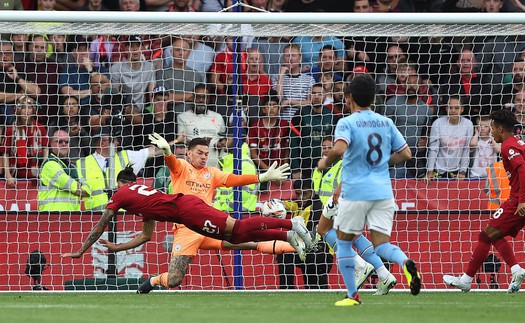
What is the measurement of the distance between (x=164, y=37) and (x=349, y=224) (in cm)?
597

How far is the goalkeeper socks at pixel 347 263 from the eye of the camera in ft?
30.2

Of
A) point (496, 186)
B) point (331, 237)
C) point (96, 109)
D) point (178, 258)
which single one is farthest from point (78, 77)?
point (496, 186)

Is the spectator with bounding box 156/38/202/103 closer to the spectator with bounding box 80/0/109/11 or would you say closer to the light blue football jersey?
the spectator with bounding box 80/0/109/11

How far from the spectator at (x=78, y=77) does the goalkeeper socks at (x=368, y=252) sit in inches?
180

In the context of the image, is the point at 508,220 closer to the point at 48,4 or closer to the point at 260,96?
the point at 260,96

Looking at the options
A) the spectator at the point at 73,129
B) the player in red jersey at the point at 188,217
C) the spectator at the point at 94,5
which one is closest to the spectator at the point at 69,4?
the spectator at the point at 94,5

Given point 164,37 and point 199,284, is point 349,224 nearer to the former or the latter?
point 199,284

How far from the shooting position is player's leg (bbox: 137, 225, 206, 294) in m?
11.9

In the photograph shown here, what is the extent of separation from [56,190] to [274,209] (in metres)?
A: 2.83

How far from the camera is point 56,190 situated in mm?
13305

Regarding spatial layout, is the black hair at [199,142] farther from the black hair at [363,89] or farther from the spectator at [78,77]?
the black hair at [363,89]

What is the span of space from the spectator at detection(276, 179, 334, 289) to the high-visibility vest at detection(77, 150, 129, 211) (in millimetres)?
2254

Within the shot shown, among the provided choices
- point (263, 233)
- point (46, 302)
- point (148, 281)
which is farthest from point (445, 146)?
point (46, 302)

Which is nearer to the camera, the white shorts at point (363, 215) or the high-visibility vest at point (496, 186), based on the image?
the white shorts at point (363, 215)
